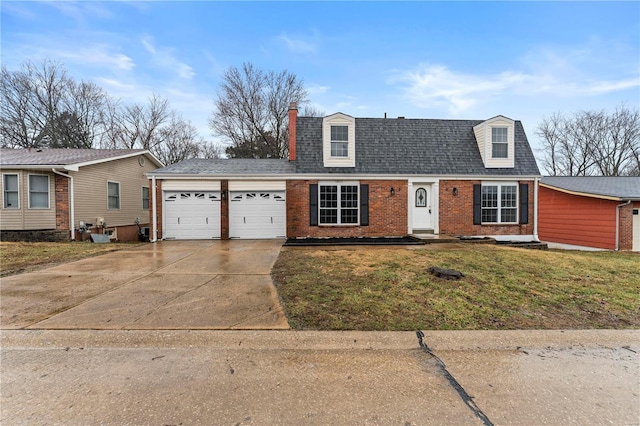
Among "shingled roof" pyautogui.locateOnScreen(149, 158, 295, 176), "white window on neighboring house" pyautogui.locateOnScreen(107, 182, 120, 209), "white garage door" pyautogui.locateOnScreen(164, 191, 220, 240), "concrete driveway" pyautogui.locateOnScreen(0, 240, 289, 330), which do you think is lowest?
"concrete driveway" pyautogui.locateOnScreen(0, 240, 289, 330)

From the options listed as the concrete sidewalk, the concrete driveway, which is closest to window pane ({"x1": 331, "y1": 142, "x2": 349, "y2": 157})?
the concrete driveway

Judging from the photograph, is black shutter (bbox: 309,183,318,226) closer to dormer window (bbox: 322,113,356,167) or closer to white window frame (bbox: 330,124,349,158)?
dormer window (bbox: 322,113,356,167)

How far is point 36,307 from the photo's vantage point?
169 inches

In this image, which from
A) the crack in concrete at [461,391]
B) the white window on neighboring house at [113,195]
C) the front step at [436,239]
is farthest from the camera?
the white window on neighboring house at [113,195]

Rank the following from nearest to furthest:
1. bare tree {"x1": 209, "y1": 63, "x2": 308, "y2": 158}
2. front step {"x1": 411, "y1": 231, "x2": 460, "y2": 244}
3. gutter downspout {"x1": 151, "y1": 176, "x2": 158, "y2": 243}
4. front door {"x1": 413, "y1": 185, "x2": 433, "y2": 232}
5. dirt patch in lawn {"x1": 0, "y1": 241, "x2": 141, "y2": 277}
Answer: dirt patch in lawn {"x1": 0, "y1": 241, "x2": 141, "y2": 277}, front step {"x1": 411, "y1": 231, "x2": 460, "y2": 244}, gutter downspout {"x1": 151, "y1": 176, "x2": 158, "y2": 243}, front door {"x1": 413, "y1": 185, "x2": 433, "y2": 232}, bare tree {"x1": 209, "y1": 63, "x2": 308, "y2": 158}

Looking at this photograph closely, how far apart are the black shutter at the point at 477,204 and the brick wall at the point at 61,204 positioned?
16363mm

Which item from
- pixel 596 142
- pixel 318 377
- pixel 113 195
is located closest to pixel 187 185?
pixel 113 195

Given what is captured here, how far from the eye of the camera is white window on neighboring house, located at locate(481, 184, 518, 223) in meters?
12.3

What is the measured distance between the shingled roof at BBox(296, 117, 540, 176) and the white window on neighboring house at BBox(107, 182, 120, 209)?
31.1 feet

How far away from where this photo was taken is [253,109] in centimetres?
2664

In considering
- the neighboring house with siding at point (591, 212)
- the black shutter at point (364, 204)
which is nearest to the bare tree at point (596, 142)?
the neighboring house with siding at point (591, 212)

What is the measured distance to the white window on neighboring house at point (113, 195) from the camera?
14345 mm

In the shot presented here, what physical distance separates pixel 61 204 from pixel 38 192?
3.19 feet

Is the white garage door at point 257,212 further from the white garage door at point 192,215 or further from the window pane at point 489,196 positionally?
the window pane at point 489,196
